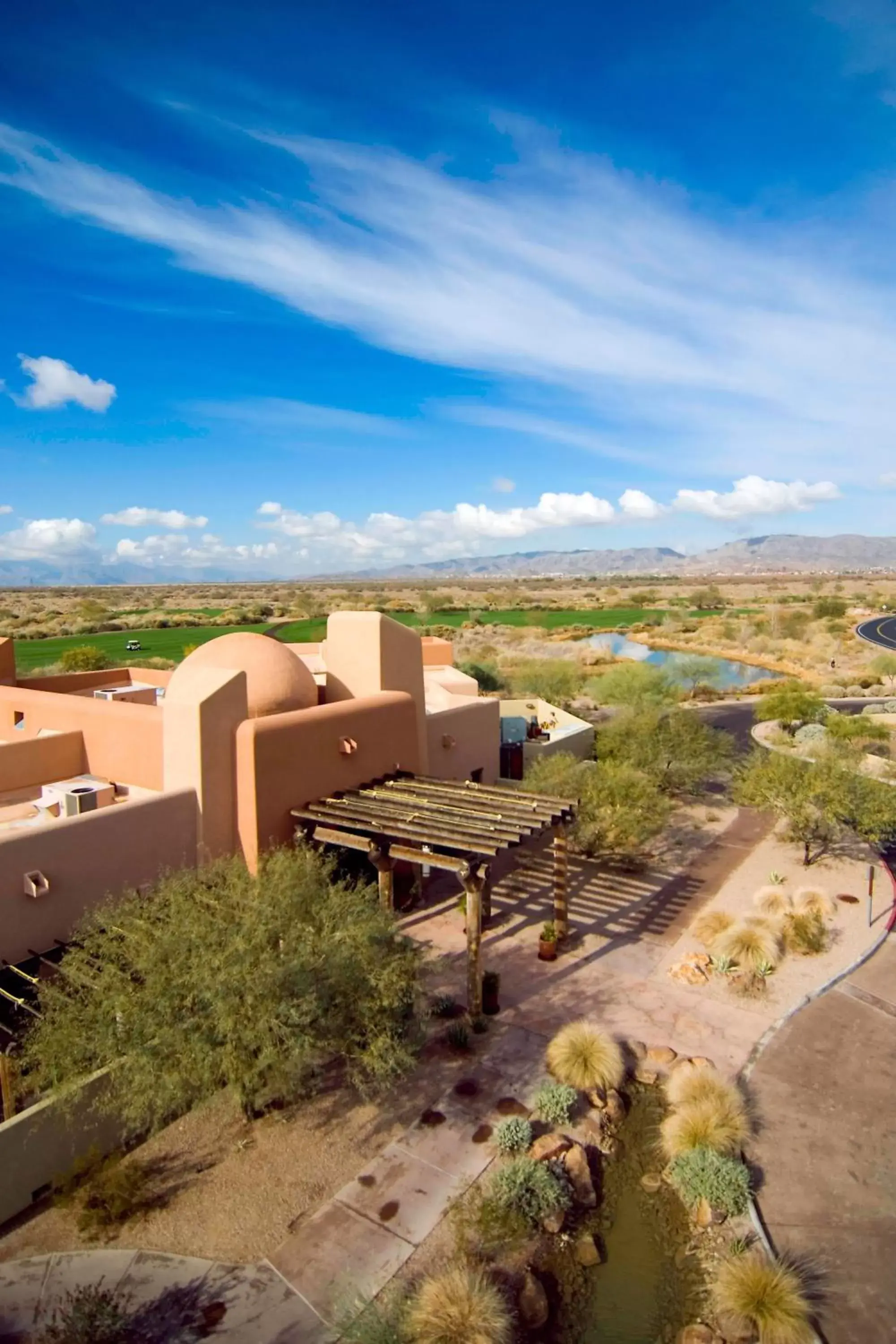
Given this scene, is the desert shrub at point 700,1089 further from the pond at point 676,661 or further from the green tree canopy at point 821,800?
the pond at point 676,661

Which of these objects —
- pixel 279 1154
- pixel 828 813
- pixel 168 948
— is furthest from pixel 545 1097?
pixel 828 813

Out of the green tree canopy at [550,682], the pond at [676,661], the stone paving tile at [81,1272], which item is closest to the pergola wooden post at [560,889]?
the stone paving tile at [81,1272]

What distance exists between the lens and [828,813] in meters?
17.5

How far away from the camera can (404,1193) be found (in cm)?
876

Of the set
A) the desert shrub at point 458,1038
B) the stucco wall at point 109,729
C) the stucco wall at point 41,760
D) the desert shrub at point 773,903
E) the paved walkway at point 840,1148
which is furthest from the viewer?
the desert shrub at point 773,903

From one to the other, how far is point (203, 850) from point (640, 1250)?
8.44m

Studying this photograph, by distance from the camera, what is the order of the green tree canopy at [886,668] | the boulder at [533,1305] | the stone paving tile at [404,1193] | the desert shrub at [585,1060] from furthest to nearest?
the green tree canopy at [886,668] < the desert shrub at [585,1060] < the stone paving tile at [404,1193] < the boulder at [533,1305]

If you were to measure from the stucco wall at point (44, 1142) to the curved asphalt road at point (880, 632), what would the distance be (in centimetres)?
6267

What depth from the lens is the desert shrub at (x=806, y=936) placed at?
14.3 m

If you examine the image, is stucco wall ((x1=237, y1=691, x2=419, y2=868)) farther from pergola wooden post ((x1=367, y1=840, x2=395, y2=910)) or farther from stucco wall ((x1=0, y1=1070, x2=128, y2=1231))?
stucco wall ((x1=0, y1=1070, x2=128, y2=1231))

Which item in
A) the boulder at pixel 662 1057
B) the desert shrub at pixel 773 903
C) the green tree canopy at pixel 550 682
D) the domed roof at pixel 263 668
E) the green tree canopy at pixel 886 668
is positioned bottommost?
the boulder at pixel 662 1057

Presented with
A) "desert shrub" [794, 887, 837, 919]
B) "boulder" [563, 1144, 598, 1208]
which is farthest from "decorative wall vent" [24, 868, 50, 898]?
"desert shrub" [794, 887, 837, 919]

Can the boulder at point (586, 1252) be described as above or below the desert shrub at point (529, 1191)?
below

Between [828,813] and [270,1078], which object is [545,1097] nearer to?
[270,1078]
